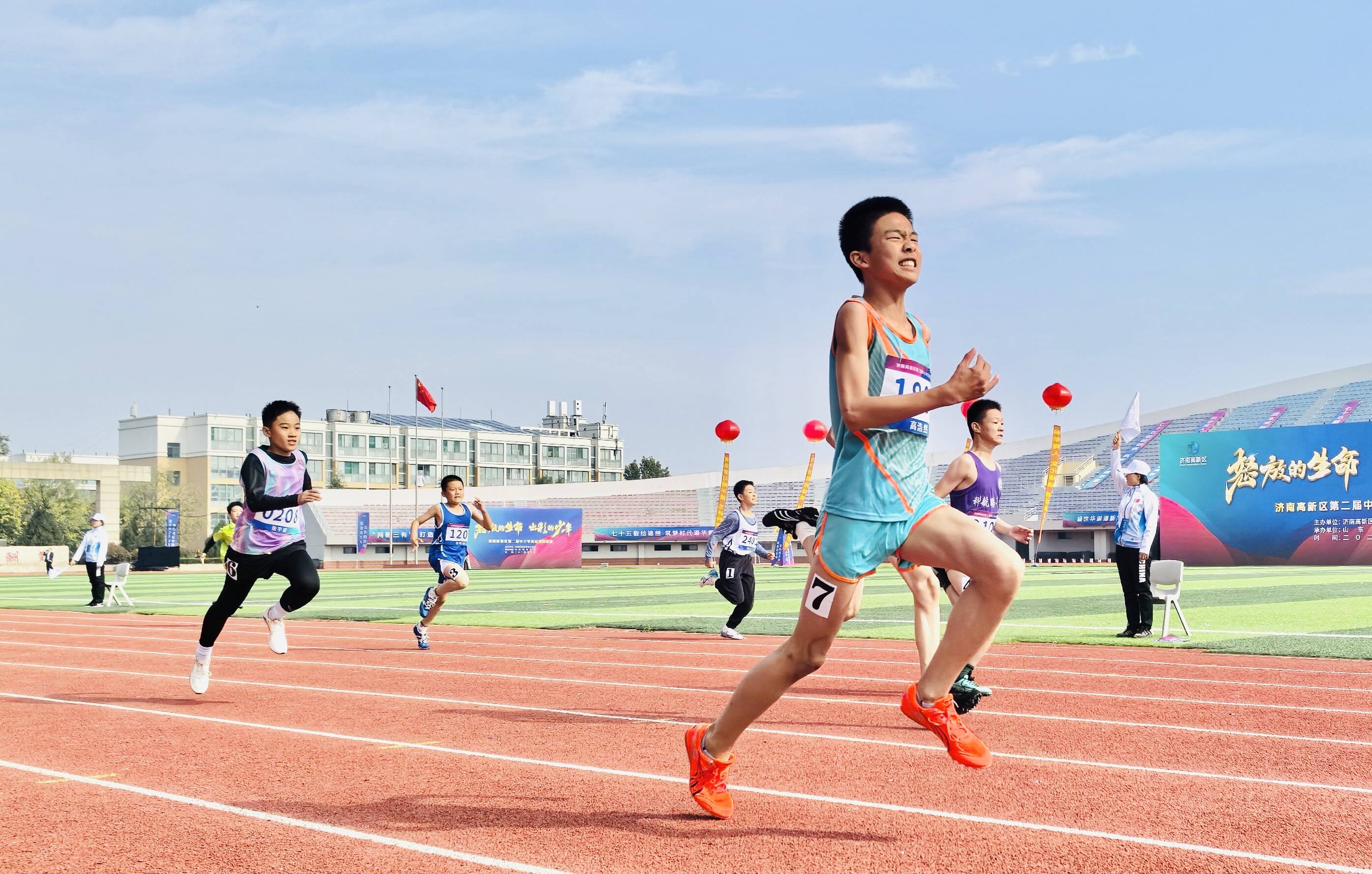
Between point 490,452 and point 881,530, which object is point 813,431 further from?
point 490,452

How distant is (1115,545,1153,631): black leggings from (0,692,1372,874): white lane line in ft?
31.8

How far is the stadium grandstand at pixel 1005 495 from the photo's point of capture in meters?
69.4

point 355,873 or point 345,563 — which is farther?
point 345,563

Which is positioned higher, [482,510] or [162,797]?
[482,510]

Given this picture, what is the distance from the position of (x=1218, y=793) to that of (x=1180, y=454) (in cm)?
4977

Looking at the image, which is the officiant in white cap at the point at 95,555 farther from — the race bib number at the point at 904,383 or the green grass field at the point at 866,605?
the race bib number at the point at 904,383

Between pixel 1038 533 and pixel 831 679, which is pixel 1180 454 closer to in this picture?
pixel 1038 533

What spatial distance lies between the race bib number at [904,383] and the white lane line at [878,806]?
1466mm

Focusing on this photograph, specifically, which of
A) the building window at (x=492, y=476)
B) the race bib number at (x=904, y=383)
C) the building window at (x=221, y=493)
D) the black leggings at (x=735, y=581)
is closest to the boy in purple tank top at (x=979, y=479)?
the race bib number at (x=904, y=383)

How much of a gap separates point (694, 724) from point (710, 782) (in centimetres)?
289

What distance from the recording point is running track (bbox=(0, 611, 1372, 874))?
14.3 ft

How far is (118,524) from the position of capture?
3762 inches

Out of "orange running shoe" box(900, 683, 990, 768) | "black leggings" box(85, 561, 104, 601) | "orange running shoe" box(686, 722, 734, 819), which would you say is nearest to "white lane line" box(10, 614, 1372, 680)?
"black leggings" box(85, 561, 104, 601)

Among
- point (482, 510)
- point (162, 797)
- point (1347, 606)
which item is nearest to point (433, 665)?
point (482, 510)
